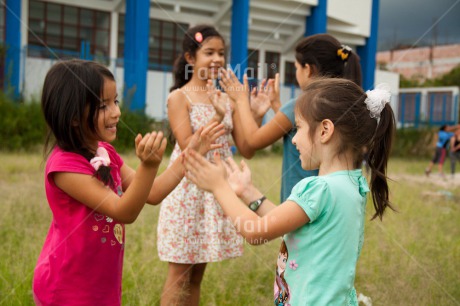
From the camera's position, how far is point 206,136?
1777 mm

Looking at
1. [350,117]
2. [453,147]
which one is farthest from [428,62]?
[350,117]

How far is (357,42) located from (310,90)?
12.6 m

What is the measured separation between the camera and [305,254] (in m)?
1.44

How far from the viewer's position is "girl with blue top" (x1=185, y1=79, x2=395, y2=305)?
1.39 m

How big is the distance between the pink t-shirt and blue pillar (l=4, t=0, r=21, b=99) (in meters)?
7.25

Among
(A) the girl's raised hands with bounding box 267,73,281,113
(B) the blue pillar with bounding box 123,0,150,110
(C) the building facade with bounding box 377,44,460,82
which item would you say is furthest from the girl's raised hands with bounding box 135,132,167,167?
(C) the building facade with bounding box 377,44,460,82

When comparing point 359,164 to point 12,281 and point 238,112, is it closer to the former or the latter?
point 238,112

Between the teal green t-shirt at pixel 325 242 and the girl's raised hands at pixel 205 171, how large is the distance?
0.21 meters

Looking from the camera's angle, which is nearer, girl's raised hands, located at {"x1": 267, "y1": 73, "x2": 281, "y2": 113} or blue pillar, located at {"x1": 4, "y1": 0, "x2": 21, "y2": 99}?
girl's raised hands, located at {"x1": 267, "y1": 73, "x2": 281, "y2": 113}

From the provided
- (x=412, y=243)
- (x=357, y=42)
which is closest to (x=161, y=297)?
(x=412, y=243)

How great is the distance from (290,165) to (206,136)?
1.93 ft

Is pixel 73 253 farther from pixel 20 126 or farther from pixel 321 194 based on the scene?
pixel 20 126

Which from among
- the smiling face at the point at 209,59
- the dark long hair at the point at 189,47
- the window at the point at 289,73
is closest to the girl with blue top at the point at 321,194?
the smiling face at the point at 209,59

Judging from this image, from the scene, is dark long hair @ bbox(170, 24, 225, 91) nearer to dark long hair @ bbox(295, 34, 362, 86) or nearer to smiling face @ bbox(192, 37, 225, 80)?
smiling face @ bbox(192, 37, 225, 80)
